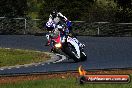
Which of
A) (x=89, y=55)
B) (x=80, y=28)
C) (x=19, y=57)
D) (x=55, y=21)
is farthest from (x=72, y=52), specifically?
(x=80, y=28)

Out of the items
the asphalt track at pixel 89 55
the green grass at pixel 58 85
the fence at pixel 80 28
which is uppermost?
the green grass at pixel 58 85

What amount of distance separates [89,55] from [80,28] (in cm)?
1448

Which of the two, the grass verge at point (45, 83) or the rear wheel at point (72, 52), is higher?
the grass verge at point (45, 83)

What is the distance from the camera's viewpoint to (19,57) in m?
22.3

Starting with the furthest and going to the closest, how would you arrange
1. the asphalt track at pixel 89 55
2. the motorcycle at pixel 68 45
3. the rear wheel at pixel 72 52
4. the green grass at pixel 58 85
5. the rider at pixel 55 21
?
the motorcycle at pixel 68 45 < the rear wheel at pixel 72 52 < the rider at pixel 55 21 < the asphalt track at pixel 89 55 < the green grass at pixel 58 85

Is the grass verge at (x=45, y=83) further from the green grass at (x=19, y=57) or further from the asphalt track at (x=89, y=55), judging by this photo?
the green grass at (x=19, y=57)

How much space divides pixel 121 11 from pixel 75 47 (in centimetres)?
2209

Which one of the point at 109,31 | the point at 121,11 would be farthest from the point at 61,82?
the point at 121,11

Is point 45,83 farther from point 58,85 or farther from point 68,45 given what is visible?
point 68,45

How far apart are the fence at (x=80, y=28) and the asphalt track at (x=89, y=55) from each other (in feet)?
7.99

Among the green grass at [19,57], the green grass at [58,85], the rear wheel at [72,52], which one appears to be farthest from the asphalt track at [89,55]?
the green grass at [58,85]

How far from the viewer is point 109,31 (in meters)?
37.1

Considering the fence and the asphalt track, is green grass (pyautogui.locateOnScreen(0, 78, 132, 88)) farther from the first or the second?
the fence

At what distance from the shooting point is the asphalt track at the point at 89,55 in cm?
1805
